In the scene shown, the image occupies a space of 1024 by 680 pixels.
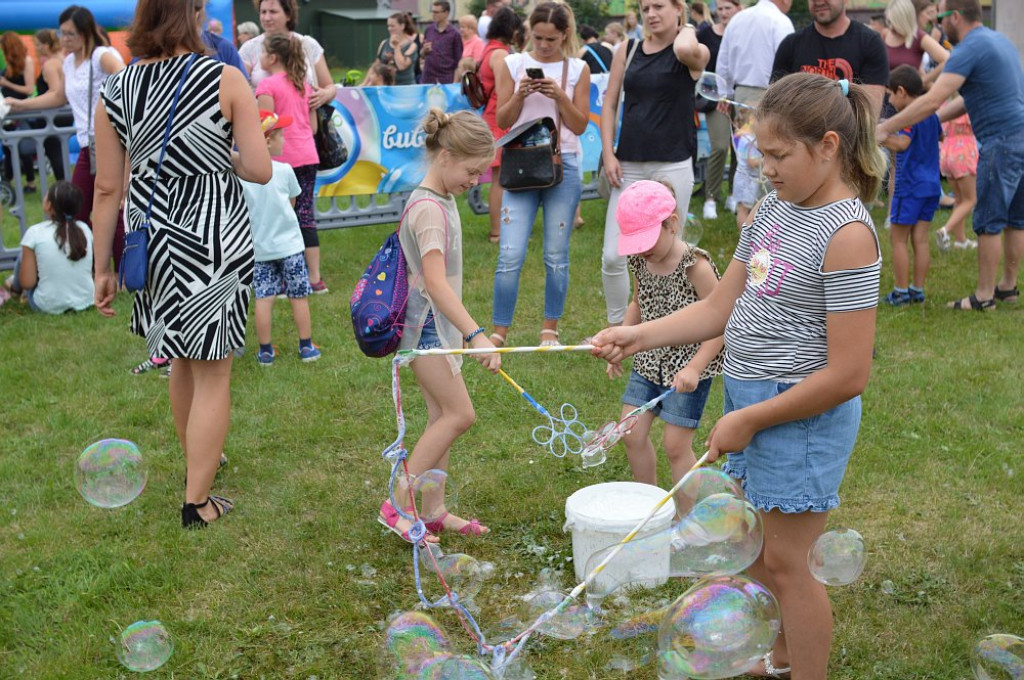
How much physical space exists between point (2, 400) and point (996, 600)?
5.26 m

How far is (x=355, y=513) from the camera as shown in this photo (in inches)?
177

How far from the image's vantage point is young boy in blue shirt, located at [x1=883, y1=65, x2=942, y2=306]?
732cm

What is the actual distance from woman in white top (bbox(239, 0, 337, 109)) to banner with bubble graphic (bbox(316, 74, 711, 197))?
129cm

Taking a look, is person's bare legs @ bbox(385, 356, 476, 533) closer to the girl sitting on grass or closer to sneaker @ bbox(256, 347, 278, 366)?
the girl sitting on grass

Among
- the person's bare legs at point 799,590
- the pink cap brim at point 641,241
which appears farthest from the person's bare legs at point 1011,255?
the person's bare legs at point 799,590

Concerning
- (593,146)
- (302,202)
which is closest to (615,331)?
(302,202)

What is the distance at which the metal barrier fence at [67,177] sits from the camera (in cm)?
860

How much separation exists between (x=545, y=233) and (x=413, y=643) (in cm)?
364

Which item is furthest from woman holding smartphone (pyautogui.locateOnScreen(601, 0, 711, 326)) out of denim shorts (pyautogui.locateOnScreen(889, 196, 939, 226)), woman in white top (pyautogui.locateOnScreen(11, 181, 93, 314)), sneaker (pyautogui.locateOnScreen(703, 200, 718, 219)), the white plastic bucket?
sneaker (pyautogui.locateOnScreen(703, 200, 718, 219))

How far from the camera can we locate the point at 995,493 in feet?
14.8

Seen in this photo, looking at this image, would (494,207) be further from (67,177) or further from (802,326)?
(802,326)

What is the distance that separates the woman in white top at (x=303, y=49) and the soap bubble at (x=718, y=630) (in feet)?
20.0

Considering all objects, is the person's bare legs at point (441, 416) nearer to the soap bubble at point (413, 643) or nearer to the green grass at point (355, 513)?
the green grass at point (355, 513)

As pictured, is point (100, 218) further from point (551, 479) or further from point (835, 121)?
point (835, 121)
